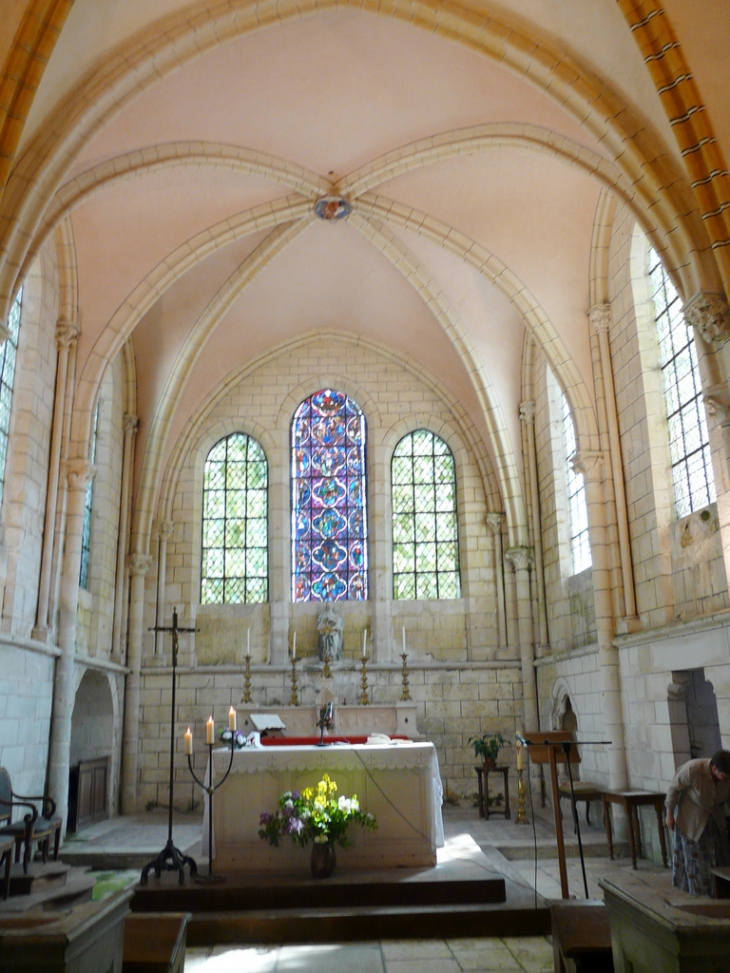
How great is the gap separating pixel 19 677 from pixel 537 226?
8399 mm

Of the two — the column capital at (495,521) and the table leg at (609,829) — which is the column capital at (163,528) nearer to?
the column capital at (495,521)

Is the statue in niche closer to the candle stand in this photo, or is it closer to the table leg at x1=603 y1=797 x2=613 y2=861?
the table leg at x1=603 y1=797 x2=613 y2=861

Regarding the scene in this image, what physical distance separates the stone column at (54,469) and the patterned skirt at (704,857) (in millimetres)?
7167

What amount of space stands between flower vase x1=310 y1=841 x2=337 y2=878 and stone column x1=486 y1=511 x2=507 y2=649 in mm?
6993

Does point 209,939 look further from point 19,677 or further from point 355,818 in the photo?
point 19,677

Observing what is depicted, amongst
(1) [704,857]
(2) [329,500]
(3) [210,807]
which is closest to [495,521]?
(2) [329,500]

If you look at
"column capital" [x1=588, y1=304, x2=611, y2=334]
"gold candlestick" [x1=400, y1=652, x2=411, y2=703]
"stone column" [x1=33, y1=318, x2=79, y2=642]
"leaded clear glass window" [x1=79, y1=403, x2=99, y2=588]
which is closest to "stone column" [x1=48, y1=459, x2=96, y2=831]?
"stone column" [x1=33, y1=318, x2=79, y2=642]

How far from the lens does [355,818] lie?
7.61m

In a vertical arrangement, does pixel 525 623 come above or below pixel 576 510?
below

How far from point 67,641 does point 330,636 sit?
174 inches

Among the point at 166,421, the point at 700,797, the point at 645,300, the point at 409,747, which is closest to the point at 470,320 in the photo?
the point at 645,300

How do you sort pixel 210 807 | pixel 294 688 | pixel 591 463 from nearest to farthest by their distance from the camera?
pixel 210 807 → pixel 591 463 → pixel 294 688

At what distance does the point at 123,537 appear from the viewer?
13.8 meters

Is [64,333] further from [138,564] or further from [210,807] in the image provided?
[210,807]
